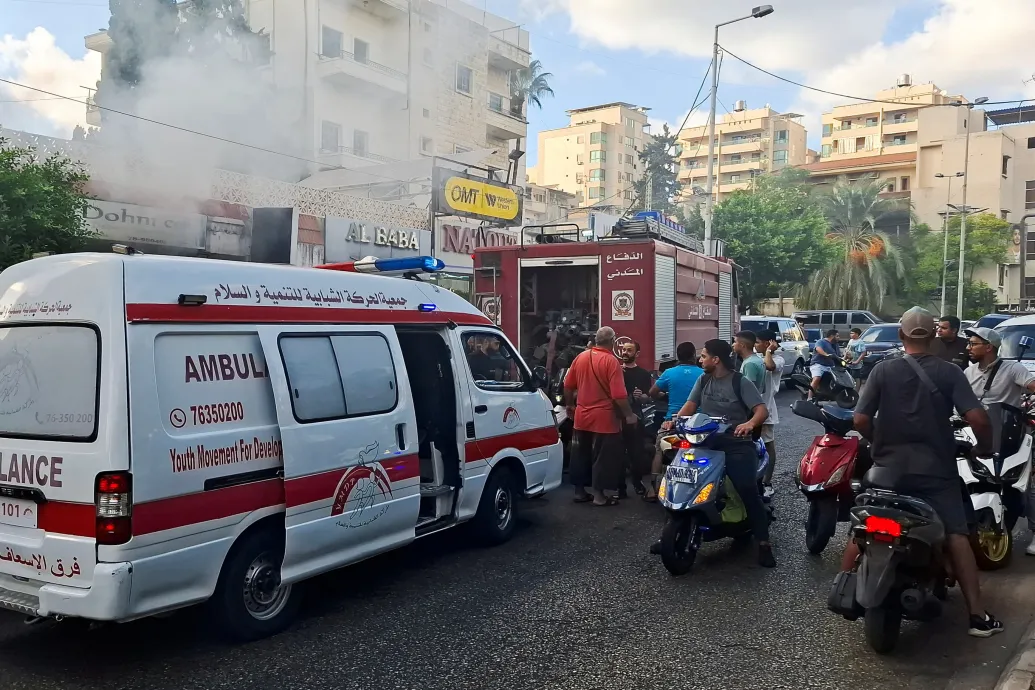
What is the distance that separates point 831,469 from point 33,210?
842 cm

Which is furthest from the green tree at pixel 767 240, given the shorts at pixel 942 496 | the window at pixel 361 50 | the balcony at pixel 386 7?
the shorts at pixel 942 496

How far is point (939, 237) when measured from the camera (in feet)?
153

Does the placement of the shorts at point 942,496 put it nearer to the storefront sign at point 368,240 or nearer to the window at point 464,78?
the storefront sign at point 368,240

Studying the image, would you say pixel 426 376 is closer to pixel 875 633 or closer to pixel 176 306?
pixel 176 306

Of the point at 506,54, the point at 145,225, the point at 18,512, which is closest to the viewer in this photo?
the point at 18,512

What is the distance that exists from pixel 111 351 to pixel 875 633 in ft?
12.6

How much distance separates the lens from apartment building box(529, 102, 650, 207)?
254 ft

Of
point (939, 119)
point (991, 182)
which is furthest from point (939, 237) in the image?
point (939, 119)

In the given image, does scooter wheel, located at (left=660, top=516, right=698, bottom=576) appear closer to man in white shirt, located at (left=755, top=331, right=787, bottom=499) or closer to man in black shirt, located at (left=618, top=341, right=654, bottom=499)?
man in white shirt, located at (left=755, top=331, right=787, bottom=499)

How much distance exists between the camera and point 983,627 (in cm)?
438

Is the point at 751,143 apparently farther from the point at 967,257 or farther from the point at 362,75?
the point at 362,75

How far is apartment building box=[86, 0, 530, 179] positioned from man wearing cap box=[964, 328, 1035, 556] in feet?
68.9

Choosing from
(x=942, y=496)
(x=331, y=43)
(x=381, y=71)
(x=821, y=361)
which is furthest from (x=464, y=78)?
(x=942, y=496)

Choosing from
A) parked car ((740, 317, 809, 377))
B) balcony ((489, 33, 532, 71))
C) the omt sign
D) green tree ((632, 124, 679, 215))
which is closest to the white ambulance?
the omt sign
